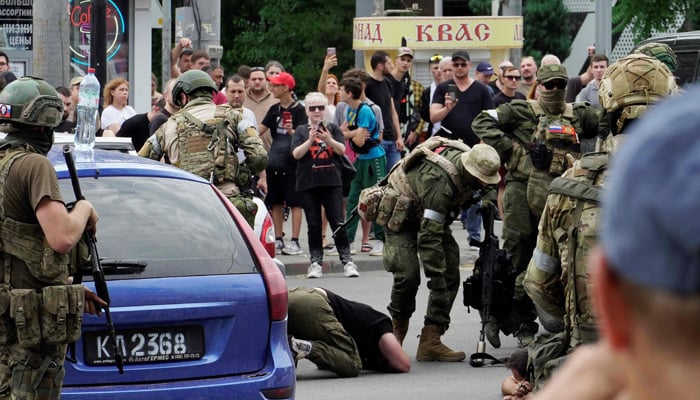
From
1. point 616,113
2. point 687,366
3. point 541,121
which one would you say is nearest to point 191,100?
point 541,121

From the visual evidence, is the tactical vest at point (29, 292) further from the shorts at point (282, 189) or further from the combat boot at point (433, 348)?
the shorts at point (282, 189)

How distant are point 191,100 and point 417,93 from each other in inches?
287

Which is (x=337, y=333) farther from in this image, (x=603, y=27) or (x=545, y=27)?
(x=545, y=27)

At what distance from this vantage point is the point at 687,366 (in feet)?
3.25

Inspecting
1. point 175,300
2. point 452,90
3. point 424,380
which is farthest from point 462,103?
point 175,300

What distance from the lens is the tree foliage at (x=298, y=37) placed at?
34.7 metres

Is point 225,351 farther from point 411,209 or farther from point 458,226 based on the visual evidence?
point 458,226

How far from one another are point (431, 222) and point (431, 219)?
0.07 ft

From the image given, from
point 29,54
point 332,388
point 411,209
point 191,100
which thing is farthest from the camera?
point 29,54

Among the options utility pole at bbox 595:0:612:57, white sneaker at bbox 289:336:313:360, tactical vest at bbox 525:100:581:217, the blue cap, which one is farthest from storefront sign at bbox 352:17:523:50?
the blue cap

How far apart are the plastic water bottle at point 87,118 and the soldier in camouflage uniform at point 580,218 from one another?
8.76 feet

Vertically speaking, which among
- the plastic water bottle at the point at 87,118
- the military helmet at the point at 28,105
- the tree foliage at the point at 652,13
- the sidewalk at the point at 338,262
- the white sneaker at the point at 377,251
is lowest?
the sidewalk at the point at 338,262

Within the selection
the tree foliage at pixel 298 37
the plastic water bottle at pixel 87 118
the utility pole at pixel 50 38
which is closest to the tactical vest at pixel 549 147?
the plastic water bottle at pixel 87 118

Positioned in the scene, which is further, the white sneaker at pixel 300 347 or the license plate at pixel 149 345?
the white sneaker at pixel 300 347
